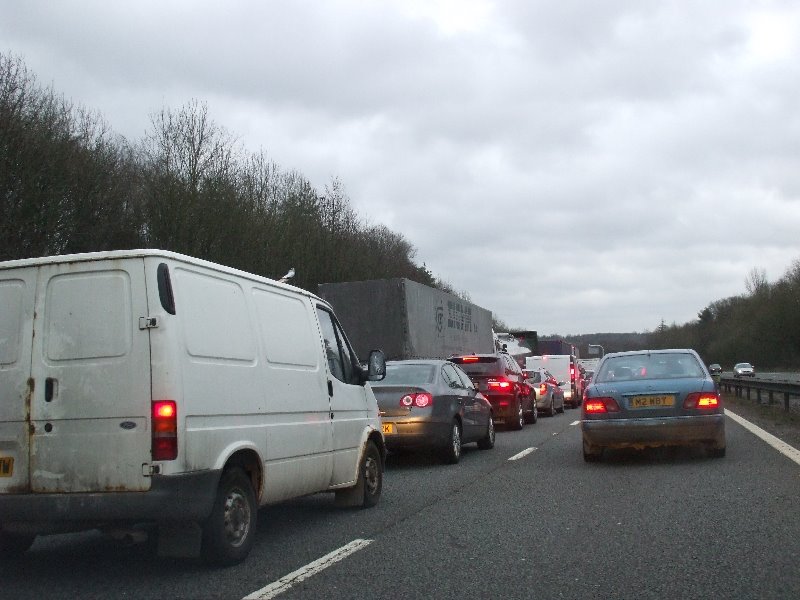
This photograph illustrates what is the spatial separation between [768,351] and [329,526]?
283ft

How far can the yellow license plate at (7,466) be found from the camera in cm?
588

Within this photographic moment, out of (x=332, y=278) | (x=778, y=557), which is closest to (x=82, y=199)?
(x=332, y=278)

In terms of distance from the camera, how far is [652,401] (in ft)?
38.6

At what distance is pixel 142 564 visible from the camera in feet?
21.4

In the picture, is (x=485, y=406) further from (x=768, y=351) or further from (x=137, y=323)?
(x=768, y=351)

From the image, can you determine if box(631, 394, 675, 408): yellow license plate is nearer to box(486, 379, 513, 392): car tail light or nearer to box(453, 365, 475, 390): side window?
box(453, 365, 475, 390): side window

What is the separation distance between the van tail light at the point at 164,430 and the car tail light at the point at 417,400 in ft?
22.8

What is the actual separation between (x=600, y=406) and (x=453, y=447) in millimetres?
2121

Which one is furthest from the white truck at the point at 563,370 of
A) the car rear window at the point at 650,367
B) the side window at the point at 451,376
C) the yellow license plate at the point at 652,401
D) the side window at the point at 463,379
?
the yellow license plate at the point at 652,401

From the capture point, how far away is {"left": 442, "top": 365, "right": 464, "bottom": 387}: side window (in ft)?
44.4

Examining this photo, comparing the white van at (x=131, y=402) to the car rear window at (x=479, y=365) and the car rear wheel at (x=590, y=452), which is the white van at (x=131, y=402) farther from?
the car rear window at (x=479, y=365)

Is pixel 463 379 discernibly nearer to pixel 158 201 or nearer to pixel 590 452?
pixel 590 452

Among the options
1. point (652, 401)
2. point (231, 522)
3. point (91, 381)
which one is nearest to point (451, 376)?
point (652, 401)

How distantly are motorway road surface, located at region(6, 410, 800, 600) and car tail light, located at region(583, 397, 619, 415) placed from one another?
1168 mm
